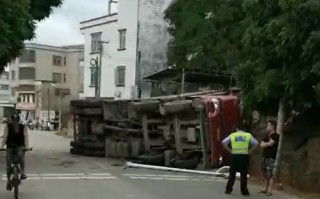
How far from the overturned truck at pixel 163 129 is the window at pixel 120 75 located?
2346cm

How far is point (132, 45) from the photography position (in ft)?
168

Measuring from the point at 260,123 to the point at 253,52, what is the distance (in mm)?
4301

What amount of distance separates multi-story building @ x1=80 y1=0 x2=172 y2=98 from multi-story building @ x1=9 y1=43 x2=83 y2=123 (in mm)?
38313

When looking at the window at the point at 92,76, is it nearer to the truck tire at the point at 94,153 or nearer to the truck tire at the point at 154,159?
the truck tire at the point at 94,153

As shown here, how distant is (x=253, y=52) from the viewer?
1598 centimetres

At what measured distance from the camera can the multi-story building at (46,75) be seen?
302 feet

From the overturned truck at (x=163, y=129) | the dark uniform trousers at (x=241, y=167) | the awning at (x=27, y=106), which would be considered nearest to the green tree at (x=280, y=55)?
the dark uniform trousers at (x=241, y=167)

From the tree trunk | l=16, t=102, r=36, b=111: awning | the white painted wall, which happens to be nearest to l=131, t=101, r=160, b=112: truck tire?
the tree trunk

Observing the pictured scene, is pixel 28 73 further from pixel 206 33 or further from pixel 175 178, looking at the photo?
pixel 175 178

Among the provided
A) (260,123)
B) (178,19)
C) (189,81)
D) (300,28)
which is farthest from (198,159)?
(178,19)

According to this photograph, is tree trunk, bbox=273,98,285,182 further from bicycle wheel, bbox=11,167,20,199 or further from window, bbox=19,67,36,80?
window, bbox=19,67,36,80

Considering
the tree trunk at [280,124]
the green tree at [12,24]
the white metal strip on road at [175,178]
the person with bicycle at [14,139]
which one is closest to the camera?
the person with bicycle at [14,139]

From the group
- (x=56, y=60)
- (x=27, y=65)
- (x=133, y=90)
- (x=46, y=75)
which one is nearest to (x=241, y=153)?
(x=133, y=90)

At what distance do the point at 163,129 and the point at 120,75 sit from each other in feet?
98.2
